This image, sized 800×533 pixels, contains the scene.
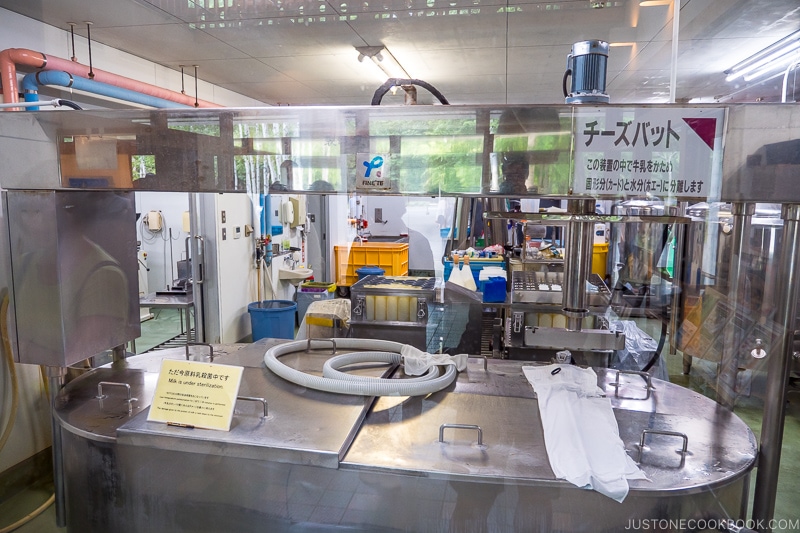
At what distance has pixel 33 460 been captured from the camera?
2.42 metres

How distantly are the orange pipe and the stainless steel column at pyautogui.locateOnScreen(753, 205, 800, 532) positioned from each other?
1988 mm

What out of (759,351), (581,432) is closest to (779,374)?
(759,351)

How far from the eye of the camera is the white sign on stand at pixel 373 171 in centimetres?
114

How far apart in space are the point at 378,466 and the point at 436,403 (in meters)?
0.35

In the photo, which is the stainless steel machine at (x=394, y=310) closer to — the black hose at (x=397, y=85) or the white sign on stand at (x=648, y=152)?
the black hose at (x=397, y=85)

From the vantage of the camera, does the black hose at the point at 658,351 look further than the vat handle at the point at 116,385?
Yes

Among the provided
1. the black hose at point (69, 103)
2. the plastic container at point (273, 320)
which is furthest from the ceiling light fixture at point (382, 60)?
the plastic container at point (273, 320)

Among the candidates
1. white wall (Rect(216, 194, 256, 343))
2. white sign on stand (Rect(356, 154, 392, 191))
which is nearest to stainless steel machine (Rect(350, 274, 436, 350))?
white sign on stand (Rect(356, 154, 392, 191))

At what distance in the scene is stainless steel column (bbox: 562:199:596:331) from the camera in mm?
1191

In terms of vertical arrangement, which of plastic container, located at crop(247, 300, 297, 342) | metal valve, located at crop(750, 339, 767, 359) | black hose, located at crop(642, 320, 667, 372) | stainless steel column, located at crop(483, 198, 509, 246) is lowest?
plastic container, located at crop(247, 300, 297, 342)

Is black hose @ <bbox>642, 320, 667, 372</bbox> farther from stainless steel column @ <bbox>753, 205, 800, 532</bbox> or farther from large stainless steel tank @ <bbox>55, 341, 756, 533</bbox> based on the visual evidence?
stainless steel column @ <bbox>753, 205, 800, 532</bbox>

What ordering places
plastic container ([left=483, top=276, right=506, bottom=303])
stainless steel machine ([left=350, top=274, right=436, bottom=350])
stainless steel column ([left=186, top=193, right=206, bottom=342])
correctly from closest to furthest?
1. stainless steel machine ([left=350, top=274, right=436, bottom=350])
2. plastic container ([left=483, top=276, right=506, bottom=303])
3. stainless steel column ([left=186, top=193, right=206, bottom=342])

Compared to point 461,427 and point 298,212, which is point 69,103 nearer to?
point 461,427

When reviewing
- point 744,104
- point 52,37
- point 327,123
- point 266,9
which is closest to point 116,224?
point 327,123
